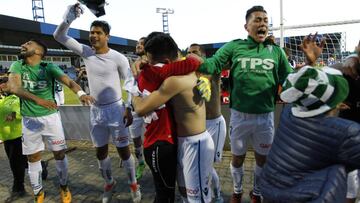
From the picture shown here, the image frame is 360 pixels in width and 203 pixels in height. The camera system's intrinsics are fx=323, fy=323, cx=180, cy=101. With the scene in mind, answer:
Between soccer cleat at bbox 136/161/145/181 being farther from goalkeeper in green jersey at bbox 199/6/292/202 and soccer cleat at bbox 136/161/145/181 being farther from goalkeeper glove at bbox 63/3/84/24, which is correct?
goalkeeper glove at bbox 63/3/84/24

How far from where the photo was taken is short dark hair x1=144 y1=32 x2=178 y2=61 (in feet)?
8.97

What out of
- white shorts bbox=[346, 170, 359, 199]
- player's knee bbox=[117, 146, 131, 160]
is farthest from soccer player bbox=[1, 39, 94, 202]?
white shorts bbox=[346, 170, 359, 199]

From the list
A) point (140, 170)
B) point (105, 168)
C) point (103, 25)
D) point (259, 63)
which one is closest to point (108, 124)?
point (105, 168)

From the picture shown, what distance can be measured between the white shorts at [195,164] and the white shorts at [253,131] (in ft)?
3.26

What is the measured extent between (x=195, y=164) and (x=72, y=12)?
8.34 feet

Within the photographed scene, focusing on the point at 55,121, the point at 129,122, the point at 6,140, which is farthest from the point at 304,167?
the point at 6,140

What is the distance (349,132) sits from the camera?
1868mm

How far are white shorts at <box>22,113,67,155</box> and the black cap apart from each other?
165 centimetres

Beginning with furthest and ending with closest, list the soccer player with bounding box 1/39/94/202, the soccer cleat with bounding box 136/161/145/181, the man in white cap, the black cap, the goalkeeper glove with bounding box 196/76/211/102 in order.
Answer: the soccer cleat with bounding box 136/161/145/181 → the soccer player with bounding box 1/39/94/202 → the black cap → the goalkeeper glove with bounding box 196/76/211/102 → the man in white cap

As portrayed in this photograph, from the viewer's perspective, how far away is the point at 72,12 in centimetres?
407

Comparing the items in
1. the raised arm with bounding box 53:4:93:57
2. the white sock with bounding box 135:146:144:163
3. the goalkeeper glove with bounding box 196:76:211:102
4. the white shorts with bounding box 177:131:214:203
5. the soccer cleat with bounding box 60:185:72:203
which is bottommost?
the soccer cleat with bounding box 60:185:72:203

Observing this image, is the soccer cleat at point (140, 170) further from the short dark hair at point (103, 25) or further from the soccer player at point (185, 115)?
the soccer player at point (185, 115)

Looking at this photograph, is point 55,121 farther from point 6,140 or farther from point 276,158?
point 276,158

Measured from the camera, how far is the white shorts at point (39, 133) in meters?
4.30
